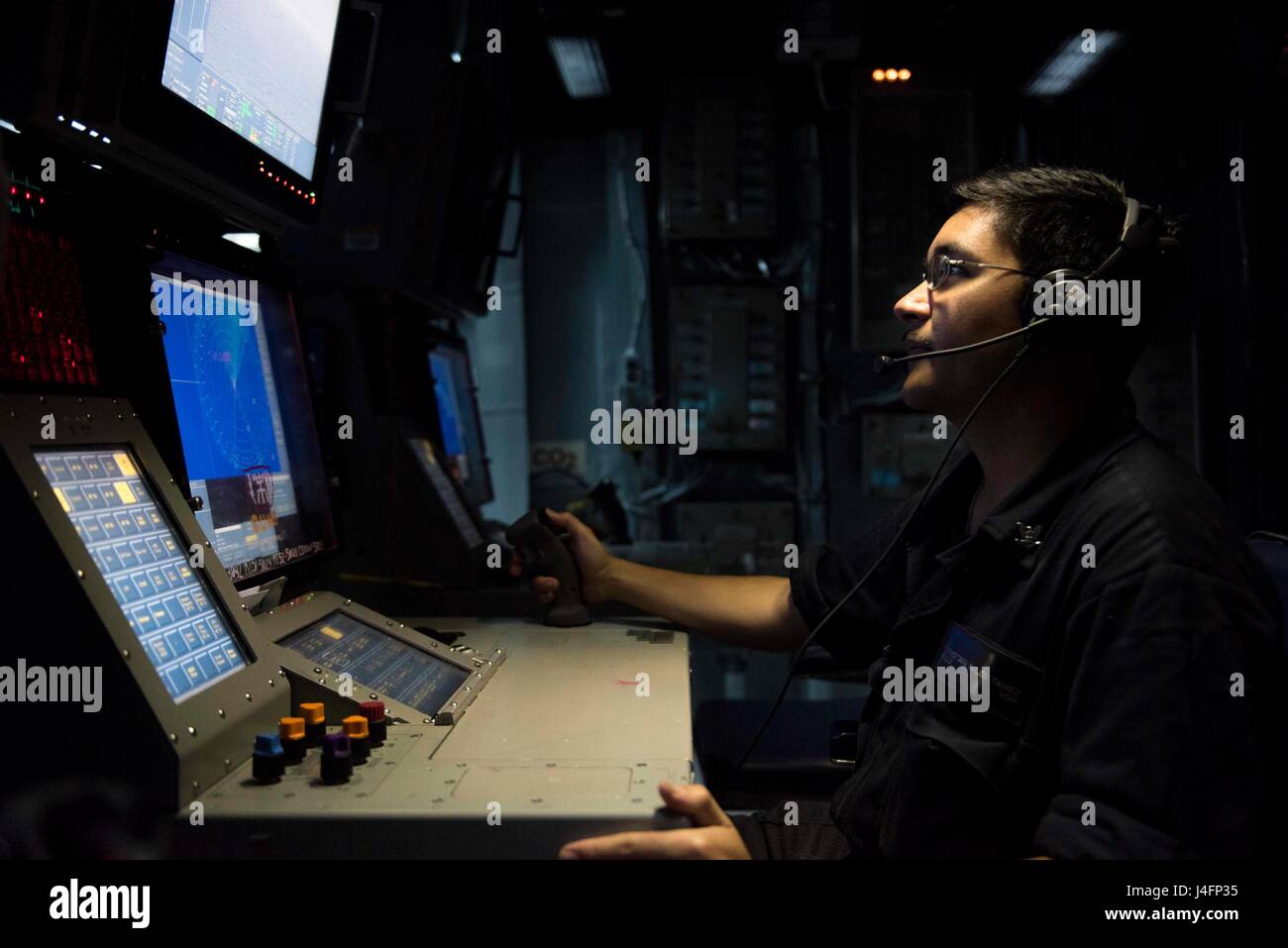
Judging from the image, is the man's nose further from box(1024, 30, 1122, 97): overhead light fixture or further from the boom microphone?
box(1024, 30, 1122, 97): overhead light fixture

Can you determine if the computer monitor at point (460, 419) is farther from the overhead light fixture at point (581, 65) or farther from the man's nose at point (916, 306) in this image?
the man's nose at point (916, 306)

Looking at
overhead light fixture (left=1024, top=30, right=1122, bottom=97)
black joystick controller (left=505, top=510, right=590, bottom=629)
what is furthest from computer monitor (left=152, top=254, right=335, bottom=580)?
overhead light fixture (left=1024, top=30, right=1122, bottom=97)

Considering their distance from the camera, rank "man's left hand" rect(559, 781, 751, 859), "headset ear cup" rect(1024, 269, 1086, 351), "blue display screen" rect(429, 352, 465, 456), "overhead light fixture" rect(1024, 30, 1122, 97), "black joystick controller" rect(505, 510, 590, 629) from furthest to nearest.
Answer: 1. "overhead light fixture" rect(1024, 30, 1122, 97)
2. "blue display screen" rect(429, 352, 465, 456)
3. "black joystick controller" rect(505, 510, 590, 629)
4. "headset ear cup" rect(1024, 269, 1086, 351)
5. "man's left hand" rect(559, 781, 751, 859)

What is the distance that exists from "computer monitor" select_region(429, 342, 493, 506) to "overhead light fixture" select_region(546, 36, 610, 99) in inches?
42.7

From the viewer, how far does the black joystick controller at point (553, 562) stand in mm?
1883

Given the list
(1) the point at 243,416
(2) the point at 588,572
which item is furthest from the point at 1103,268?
(1) the point at 243,416

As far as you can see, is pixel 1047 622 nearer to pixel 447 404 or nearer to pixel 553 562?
pixel 553 562

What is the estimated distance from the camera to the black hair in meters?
1.24

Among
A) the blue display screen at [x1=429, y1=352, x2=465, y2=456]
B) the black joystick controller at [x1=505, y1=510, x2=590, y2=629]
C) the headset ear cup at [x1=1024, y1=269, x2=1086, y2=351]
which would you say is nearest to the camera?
the headset ear cup at [x1=1024, y1=269, x2=1086, y2=351]

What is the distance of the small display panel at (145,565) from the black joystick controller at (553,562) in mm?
810

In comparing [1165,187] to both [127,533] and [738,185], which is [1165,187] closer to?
[738,185]

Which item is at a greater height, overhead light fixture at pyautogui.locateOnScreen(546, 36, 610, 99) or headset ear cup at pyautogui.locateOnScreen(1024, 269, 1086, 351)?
overhead light fixture at pyautogui.locateOnScreen(546, 36, 610, 99)

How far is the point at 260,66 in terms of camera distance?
151 centimetres

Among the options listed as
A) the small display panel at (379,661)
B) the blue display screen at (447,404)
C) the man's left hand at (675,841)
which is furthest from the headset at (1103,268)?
the blue display screen at (447,404)
